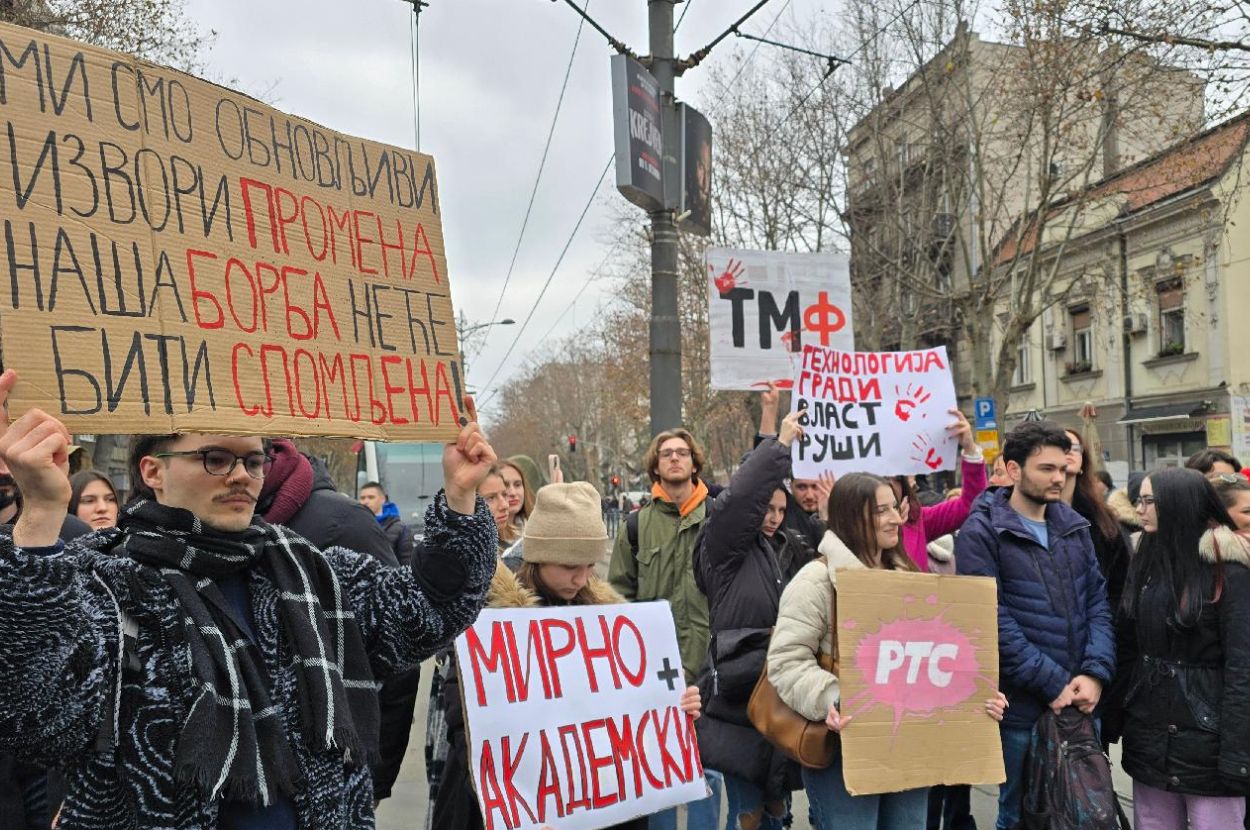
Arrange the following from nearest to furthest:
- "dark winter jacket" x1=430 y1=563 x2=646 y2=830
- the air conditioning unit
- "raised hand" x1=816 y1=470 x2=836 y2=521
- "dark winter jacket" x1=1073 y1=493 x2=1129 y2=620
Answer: "dark winter jacket" x1=430 y1=563 x2=646 y2=830 < "dark winter jacket" x1=1073 y1=493 x2=1129 y2=620 < "raised hand" x1=816 y1=470 x2=836 y2=521 < the air conditioning unit

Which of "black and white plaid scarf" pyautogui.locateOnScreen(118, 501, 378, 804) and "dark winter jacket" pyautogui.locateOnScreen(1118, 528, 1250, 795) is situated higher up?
"black and white plaid scarf" pyautogui.locateOnScreen(118, 501, 378, 804)

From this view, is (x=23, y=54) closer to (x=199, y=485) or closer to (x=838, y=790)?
(x=199, y=485)

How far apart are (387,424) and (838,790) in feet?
7.44

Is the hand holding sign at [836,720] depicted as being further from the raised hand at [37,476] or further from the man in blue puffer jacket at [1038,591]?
the raised hand at [37,476]

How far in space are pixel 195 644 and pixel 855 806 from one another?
2566 mm

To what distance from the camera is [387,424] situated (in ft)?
7.89

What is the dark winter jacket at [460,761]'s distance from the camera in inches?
121

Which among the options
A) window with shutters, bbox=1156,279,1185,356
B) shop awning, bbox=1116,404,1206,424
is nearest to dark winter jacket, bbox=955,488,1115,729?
shop awning, bbox=1116,404,1206,424

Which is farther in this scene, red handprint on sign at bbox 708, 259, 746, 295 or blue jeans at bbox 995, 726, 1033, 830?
red handprint on sign at bbox 708, 259, 746, 295

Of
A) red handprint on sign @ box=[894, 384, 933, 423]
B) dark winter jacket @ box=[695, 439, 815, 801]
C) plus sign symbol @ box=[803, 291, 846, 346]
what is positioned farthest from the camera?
plus sign symbol @ box=[803, 291, 846, 346]

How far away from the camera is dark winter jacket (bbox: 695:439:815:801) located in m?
4.07

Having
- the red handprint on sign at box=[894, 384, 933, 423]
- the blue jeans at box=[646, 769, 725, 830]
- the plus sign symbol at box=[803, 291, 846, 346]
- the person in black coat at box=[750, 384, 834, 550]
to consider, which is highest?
the plus sign symbol at box=[803, 291, 846, 346]

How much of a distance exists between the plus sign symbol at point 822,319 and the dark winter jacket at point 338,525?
120 inches

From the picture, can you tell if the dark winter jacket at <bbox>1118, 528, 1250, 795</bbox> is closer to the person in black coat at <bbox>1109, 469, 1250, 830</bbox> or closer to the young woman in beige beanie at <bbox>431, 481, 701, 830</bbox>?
the person in black coat at <bbox>1109, 469, 1250, 830</bbox>
